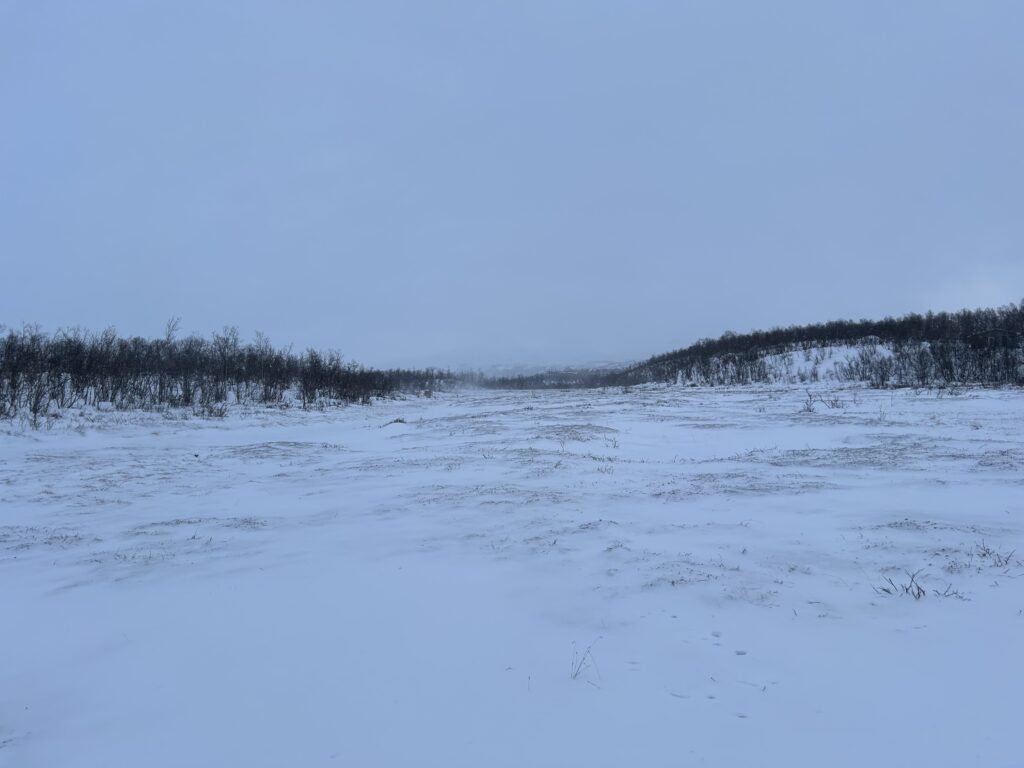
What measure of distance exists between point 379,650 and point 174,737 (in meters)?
0.98

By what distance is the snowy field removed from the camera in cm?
209

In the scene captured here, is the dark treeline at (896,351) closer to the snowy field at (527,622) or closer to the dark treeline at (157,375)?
the snowy field at (527,622)

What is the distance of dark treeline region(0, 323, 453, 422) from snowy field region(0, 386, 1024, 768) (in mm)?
14546

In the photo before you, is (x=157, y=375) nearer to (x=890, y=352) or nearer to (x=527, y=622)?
(x=527, y=622)

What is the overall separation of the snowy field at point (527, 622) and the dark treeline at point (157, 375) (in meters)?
14.5

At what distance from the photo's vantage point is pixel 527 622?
10.3 ft

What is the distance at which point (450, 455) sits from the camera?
10406 millimetres

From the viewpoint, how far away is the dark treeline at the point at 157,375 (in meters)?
18.0

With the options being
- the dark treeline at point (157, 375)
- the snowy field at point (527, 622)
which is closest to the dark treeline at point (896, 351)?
the snowy field at point (527, 622)

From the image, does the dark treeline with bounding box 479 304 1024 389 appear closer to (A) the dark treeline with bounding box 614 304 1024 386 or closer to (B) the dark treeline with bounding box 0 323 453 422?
(A) the dark treeline with bounding box 614 304 1024 386

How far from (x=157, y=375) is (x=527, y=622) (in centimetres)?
2755

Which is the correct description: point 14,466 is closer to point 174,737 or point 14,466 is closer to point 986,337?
point 174,737

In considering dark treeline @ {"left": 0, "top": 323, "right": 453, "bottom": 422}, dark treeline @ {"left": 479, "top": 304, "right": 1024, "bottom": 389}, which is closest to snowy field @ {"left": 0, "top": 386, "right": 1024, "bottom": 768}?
dark treeline @ {"left": 0, "top": 323, "right": 453, "bottom": 422}

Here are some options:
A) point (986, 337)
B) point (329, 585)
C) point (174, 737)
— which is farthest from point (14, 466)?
point (986, 337)
